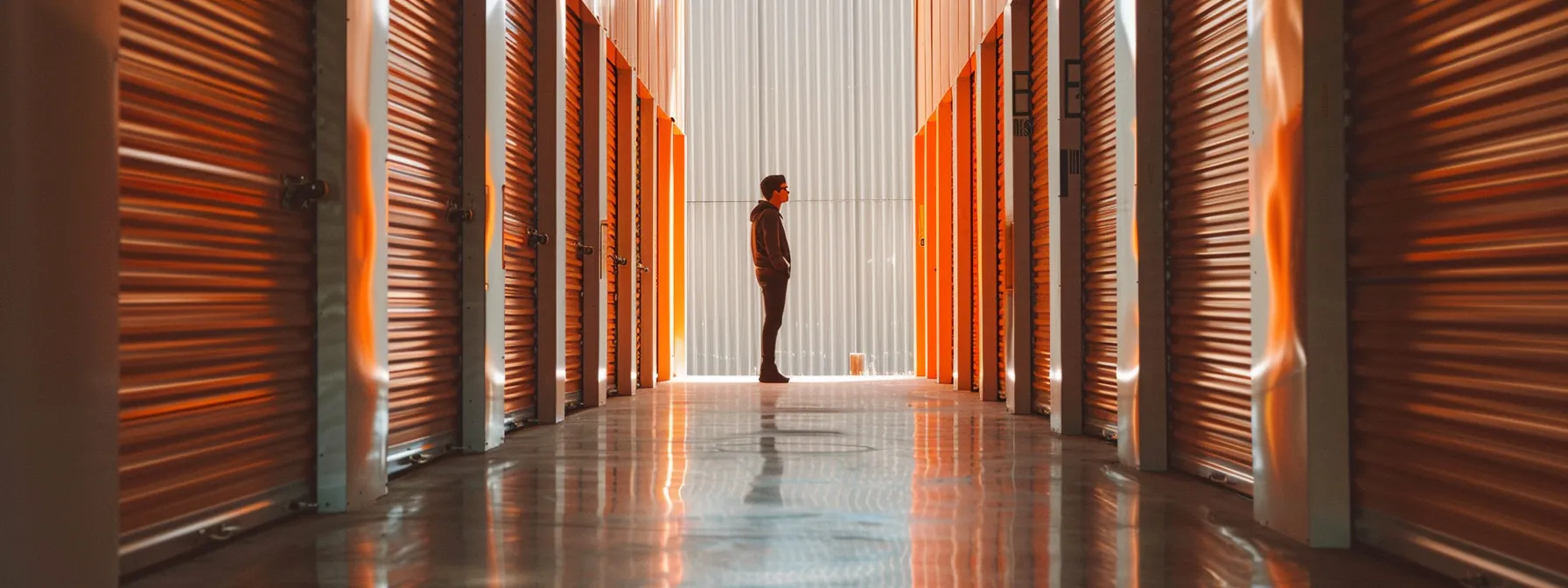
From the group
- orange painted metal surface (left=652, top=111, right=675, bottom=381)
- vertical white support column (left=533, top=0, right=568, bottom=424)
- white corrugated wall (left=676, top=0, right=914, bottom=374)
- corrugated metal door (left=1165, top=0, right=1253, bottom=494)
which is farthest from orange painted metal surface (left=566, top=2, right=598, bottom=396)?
white corrugated wall (left=676, top=0, right=914, bottom=374)

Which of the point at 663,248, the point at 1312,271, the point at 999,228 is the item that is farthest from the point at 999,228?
the point at 1312,271

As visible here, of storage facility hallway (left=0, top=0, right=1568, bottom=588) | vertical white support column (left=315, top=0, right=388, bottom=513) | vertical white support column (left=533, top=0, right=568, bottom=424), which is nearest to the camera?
storage facility hallway (left=0, top=0, right=1568, bottom=588)

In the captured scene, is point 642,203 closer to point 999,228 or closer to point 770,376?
point 770,376

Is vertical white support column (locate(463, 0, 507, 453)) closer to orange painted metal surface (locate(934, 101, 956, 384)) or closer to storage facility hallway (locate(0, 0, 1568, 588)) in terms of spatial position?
storage facility hallway (locate(0, 0, 1568, 588))

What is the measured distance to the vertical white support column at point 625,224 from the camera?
9219 mm

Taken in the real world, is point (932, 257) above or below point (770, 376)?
above

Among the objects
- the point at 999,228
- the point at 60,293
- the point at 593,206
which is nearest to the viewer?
the point at 60,293

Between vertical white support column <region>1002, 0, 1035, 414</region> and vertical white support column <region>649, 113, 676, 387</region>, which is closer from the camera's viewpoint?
vertical white support column <region>1002, 0, 1035, 414</region>

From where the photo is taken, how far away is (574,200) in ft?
25.5

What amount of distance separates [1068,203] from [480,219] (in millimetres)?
3051

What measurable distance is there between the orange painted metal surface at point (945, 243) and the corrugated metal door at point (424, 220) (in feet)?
20.3

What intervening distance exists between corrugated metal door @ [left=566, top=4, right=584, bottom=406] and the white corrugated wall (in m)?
5.83

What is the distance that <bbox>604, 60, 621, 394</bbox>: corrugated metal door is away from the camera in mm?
8891

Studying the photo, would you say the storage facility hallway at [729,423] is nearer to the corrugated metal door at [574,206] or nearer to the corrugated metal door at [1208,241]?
the corrugated metal door at [1208,241]
